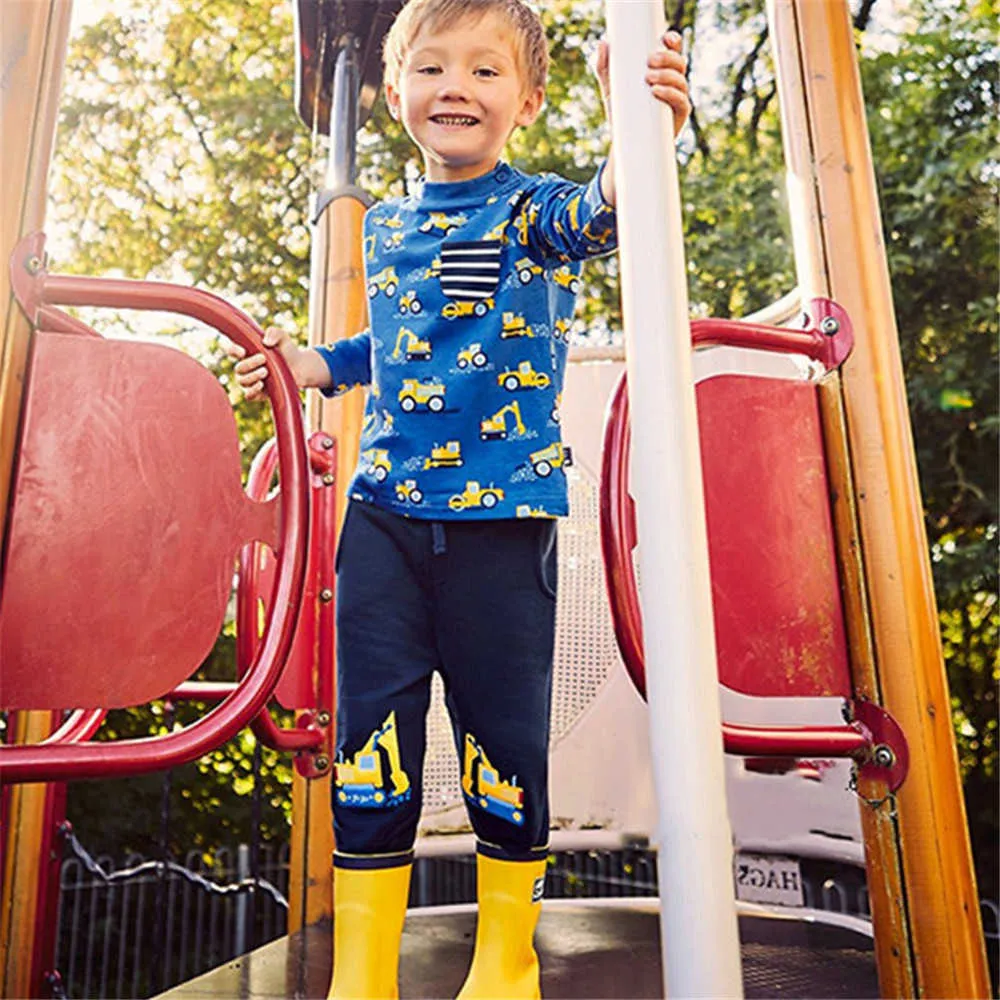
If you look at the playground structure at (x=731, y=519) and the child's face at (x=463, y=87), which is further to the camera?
the child's face at (x=463, y=87)

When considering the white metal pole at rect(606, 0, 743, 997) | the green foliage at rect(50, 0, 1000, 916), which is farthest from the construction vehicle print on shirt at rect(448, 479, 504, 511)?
the green foliage at rect(50, 0, 1000, 916)

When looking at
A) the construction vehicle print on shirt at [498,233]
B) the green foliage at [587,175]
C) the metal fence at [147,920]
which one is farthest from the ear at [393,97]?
the metal fence at [147,920]

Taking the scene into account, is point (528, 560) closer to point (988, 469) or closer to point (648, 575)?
point (648, 575)

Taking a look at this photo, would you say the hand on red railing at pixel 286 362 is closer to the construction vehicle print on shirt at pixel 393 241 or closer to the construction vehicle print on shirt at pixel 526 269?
the construction vehicle print on shirt at pixel 393 241

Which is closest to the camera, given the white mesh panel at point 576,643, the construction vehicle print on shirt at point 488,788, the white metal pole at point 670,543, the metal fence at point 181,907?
the white metal pole at point 670,543

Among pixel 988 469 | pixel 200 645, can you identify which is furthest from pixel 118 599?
pixel 988 469

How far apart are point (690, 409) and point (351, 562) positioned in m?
0.71

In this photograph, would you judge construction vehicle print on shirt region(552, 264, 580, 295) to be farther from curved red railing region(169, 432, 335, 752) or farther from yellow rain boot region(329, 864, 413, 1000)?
yellow rain boot region(329, 864, 413, 1000)

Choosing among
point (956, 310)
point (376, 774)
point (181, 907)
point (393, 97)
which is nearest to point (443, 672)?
point (376, 774)

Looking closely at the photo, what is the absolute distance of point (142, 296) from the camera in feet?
4.25

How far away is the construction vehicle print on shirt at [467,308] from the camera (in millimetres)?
1313

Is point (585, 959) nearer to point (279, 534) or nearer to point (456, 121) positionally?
point (279, 534)

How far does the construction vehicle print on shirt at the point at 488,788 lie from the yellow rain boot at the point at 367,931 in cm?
13

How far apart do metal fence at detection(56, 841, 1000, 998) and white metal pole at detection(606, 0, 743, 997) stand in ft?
17.7
